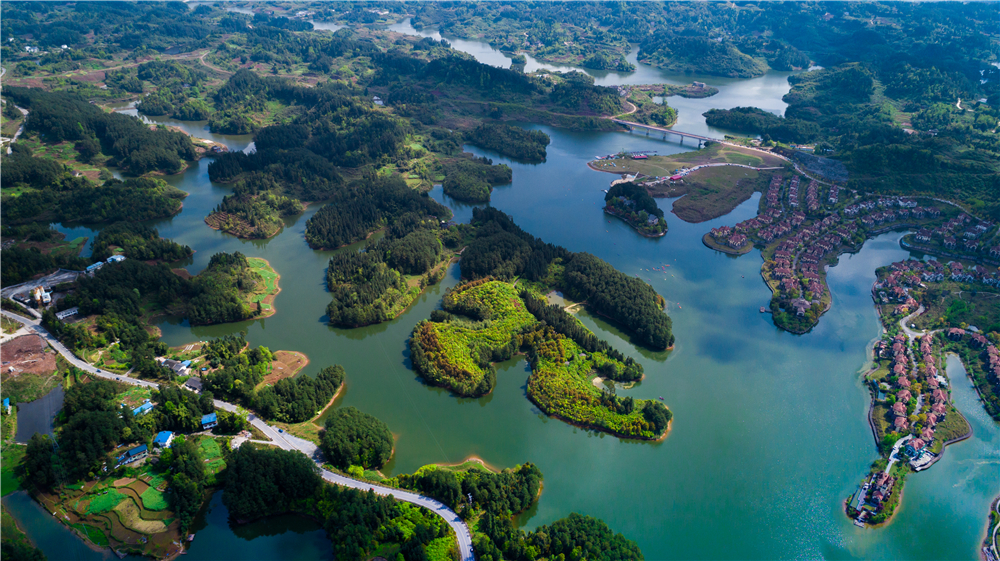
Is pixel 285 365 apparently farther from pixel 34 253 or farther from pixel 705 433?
pixel 705 433

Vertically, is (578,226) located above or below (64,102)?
below

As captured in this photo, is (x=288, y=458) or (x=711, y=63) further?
(x=711, y=63)

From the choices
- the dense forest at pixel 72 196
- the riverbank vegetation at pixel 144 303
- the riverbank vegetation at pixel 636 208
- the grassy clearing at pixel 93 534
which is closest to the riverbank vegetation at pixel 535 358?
the riverbank vegetation at pixel 144 303

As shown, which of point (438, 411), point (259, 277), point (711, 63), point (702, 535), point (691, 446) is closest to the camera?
point (702, 535)

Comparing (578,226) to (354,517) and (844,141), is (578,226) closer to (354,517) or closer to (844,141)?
(354,517)

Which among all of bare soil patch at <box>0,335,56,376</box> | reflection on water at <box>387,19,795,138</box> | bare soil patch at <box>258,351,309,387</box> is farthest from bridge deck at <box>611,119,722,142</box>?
bare soil patch at <box>0,335,56,376</box>

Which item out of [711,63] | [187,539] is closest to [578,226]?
[187,539]
